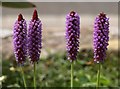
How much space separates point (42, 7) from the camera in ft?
31.4

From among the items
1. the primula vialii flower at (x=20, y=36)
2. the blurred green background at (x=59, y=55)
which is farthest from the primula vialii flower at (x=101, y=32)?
the primula vialii flower at (x=20, y=36)

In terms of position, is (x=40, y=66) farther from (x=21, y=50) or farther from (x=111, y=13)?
(x=111, y=13)

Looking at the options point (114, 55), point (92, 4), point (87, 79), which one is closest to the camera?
point (87, 79)

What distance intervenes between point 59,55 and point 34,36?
333cm

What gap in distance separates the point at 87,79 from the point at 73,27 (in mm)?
1921

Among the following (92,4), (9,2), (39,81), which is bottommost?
(39,81)

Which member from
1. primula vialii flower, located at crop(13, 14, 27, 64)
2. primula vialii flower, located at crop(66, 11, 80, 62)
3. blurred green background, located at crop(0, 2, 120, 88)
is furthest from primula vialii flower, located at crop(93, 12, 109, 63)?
primula vialii flower, located at crop(13, 14, 27, 64)

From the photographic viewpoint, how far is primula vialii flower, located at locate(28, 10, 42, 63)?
3.30 metres

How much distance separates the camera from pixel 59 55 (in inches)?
261

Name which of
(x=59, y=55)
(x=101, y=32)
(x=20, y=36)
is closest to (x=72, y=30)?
(x=101, y=32)

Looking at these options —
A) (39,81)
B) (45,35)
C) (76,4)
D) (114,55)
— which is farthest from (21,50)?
(76,4)

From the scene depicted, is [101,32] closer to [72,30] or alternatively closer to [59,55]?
[72,30]

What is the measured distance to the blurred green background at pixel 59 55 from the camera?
5141 millimetres

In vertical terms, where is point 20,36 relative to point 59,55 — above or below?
above
